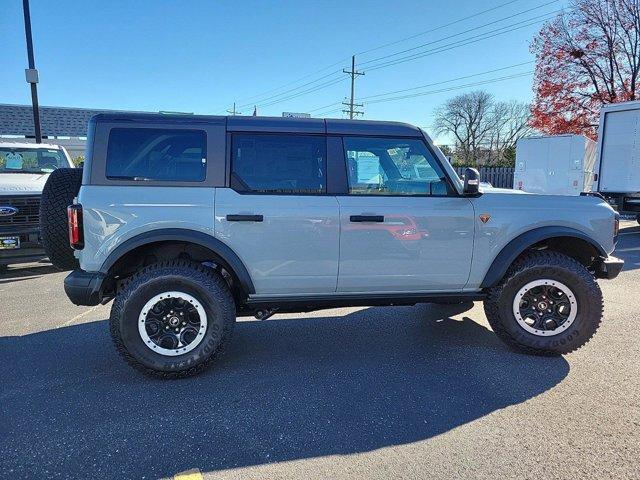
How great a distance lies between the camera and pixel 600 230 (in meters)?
3.95

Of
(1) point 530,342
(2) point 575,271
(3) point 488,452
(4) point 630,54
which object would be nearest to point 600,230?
(2) point 575,271

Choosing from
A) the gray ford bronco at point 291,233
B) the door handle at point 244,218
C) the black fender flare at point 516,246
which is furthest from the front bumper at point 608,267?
the door handle at point 244,218

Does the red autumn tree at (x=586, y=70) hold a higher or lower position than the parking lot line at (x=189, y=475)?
higher

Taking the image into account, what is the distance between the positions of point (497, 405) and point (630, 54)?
23.6 m

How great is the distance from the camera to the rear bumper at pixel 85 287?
3.39 meters

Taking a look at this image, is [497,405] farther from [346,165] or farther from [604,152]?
[604,152]

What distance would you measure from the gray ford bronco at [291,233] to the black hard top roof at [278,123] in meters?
0.01

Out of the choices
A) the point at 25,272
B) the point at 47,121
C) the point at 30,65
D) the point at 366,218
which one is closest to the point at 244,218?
the point at 366,218

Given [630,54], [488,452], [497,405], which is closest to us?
[488,452]

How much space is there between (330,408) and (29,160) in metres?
7.79

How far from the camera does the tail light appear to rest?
132 inches

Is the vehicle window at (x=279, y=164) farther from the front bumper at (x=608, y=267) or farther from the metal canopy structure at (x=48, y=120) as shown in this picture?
the metal canopy structure at (x=48, y=120)

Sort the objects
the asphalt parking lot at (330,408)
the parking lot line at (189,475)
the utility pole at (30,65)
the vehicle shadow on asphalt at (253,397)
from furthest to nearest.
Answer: the utility pole at (30,65) → the vehicle shadow on asphalt at (253,397) → the asphalt parking lot at (330,408) → the parking lot line at (189,475)

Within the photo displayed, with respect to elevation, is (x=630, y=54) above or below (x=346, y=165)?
above
